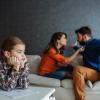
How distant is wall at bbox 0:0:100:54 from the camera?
4828mm

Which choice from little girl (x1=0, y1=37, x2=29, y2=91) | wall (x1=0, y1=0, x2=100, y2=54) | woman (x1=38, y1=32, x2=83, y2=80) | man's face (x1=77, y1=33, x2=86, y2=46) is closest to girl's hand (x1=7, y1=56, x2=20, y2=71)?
little girl (x1=0, y1=37, x2=29, y2=91)

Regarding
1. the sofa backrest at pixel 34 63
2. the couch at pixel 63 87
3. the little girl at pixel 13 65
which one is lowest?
the couch at pixel 63 87

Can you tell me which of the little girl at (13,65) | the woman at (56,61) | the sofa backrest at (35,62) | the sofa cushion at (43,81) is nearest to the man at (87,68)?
the woman at (56,61)

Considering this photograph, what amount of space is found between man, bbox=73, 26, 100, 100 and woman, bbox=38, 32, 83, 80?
0.55 ft

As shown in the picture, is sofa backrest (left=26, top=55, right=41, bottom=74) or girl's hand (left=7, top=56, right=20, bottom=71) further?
sofa backrest (left=26, top=55, right=41, bottom=74)

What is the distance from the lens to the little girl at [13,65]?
2178 millimetres

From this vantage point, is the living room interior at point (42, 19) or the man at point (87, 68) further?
the living room interior at point (42, 19)

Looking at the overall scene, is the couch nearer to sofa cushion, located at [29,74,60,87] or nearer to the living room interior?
sofa cushion, located at [29,74,60,87]

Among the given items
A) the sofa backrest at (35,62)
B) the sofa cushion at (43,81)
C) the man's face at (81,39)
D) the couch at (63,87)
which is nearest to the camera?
the couch at (63,87)

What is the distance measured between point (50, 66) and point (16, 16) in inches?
54.7

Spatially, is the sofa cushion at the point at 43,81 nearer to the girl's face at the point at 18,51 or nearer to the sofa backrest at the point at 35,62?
the sofa backrest at the point at 35,62

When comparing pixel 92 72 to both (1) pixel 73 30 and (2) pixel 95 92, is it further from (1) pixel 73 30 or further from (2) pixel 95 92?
(1) pixel 73 30

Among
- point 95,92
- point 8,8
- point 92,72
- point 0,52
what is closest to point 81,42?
point 92,72

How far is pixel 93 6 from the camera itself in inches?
188
